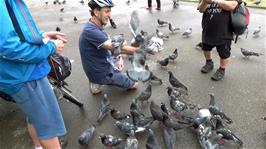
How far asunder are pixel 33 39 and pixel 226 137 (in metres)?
2.62

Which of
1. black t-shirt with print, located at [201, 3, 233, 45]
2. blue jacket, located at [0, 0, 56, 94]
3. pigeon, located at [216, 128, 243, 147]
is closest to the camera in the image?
blue jacket, located at [0, 0, 56, 94]

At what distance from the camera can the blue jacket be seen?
2.20 metres

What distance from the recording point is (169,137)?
3.73 m

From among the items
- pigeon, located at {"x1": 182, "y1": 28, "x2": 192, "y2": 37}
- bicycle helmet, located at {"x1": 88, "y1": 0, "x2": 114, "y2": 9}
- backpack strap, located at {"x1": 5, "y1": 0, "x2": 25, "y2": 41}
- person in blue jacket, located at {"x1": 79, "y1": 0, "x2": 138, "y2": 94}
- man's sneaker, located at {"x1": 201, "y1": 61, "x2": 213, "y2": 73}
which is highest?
backpack strap, located at {"x1": 5, "y1": 0, "x2": 25, "y2": 41}

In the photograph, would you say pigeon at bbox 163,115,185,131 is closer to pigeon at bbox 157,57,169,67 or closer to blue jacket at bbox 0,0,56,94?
blue jacket at bbox 0,0,56,94

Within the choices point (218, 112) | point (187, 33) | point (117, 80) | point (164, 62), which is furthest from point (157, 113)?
point (187, 33)

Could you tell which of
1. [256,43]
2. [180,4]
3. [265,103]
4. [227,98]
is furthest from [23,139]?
[180,4]

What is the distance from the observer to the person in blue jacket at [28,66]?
7.32 feet

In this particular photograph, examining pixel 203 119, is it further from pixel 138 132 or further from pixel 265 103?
pixel 265 103

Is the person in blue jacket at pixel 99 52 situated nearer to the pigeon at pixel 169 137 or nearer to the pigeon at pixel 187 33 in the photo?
the pigeon at pixel 169 137

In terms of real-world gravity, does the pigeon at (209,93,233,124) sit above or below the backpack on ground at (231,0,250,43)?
below

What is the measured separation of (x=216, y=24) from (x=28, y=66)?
3.41 meters

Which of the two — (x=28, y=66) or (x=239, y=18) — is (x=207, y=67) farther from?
(x=28, y=66)

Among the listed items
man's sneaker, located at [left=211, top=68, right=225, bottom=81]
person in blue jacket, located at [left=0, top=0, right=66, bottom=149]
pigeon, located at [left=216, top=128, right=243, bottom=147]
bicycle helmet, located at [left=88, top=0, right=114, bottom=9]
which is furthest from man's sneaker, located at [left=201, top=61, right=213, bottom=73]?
person in blue jacket, located at [left=0, top=0, right=66, bottom=149]
